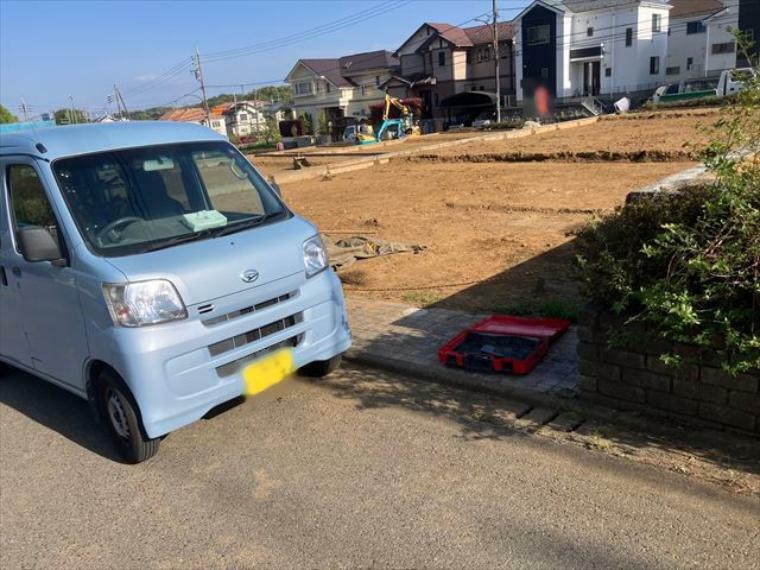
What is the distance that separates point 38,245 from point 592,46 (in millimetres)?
52228

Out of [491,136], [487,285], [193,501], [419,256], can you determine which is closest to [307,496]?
[193,501]

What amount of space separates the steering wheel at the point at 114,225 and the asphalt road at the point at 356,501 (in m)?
1.48

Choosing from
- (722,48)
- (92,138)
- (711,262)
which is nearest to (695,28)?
(722,48)

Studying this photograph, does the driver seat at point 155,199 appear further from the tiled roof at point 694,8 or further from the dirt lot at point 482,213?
the tiled roof at point 694,8

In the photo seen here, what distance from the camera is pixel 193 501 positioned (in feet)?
11.9

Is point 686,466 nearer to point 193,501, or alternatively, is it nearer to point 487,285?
point 193,501

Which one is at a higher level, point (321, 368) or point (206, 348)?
point (206, 348)

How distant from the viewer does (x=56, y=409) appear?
5.10m

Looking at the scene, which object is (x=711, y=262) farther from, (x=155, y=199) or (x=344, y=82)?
(x=344, y=82)

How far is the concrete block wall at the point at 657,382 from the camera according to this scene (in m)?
3.50

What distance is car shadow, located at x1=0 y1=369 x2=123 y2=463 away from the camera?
14.7ft

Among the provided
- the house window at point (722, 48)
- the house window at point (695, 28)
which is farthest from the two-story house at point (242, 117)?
the house window at point (722, 48)

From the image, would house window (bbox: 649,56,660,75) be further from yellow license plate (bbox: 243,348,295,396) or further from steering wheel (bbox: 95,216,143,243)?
steering wheel (bbox: 95,216,143,243)

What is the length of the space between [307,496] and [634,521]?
1.72 metres
